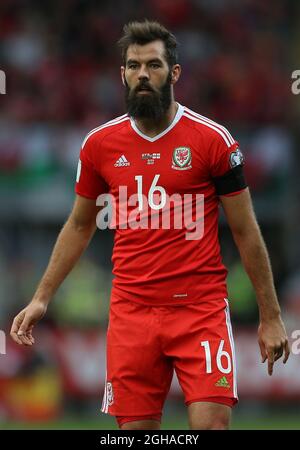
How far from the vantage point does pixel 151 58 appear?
5.81 m

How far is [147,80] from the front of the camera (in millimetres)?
5816

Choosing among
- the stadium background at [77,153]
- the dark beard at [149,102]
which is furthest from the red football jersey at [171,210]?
the stadium background at [77,153]

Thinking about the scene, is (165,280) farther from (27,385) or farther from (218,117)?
(218,117)

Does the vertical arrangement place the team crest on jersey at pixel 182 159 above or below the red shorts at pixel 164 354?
above

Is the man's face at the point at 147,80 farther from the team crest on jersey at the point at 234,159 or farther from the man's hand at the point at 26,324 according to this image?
the man's hand at the point at 26,324

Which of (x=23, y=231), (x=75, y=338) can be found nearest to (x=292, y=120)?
(x=23, y=231)

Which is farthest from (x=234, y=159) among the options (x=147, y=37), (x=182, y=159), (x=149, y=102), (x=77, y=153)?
(x=77, y=153)

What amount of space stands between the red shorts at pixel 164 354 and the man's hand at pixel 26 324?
17.9 inches

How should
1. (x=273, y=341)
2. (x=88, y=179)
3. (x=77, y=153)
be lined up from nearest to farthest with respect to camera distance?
(x=273, y=341), (x=88, y=179), (x=77, y=153)

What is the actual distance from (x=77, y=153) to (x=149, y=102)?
32.7 feet

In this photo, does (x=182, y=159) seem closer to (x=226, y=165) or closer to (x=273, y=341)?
(x=226, y=165)

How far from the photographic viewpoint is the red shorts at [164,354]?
568 centimetres

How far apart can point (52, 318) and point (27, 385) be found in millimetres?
1178

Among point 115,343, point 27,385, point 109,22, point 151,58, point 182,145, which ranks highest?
point 109,22
